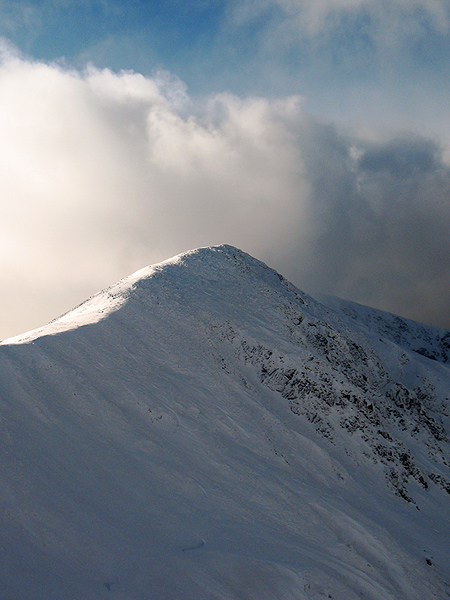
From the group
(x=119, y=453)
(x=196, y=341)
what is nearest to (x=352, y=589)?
(x=119, y=453)

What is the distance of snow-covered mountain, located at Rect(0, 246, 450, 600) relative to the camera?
13.5m

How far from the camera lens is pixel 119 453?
Answer: 19281mm

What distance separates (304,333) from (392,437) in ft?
43.4

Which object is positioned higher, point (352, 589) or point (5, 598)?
point (352, 589)

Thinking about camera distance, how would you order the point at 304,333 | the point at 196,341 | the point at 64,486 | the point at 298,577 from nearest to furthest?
the point at 298,577 < the point at 64,486 < the point at 196,341 < the point at 304,333

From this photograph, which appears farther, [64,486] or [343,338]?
[343,338]

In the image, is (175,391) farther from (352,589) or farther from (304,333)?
(304,333)

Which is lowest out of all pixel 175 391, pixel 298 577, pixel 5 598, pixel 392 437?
pixel 5 598

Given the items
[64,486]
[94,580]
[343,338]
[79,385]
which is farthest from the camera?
[343,338]

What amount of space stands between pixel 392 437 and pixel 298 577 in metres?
20.7

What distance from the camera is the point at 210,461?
832 inches

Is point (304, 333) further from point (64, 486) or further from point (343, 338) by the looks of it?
point (64, 486)

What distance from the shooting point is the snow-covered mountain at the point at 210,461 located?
531 inches

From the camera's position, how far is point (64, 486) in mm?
15711
